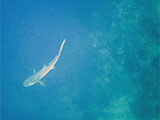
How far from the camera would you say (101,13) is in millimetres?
9391

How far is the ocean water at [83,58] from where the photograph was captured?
359 inches

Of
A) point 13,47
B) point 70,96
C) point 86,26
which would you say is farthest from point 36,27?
point 70,96

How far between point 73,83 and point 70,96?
88 centimetres

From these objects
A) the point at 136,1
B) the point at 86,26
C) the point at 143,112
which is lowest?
the point at 143,112

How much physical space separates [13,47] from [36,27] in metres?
1.99

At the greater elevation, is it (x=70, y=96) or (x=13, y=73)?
(x=13, y=73)

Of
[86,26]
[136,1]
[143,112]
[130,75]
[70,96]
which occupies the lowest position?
[143,112]

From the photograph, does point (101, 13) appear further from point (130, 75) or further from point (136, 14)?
point (130, 75)

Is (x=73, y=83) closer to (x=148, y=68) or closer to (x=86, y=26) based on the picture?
(x=86, y=26)

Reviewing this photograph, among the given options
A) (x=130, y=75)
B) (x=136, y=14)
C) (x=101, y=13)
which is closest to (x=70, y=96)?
(x=130, y=75)

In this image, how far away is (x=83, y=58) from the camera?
9617 millimetres

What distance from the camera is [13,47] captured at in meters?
10.2

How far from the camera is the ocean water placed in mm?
9125

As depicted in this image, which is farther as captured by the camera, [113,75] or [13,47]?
[13,47]
